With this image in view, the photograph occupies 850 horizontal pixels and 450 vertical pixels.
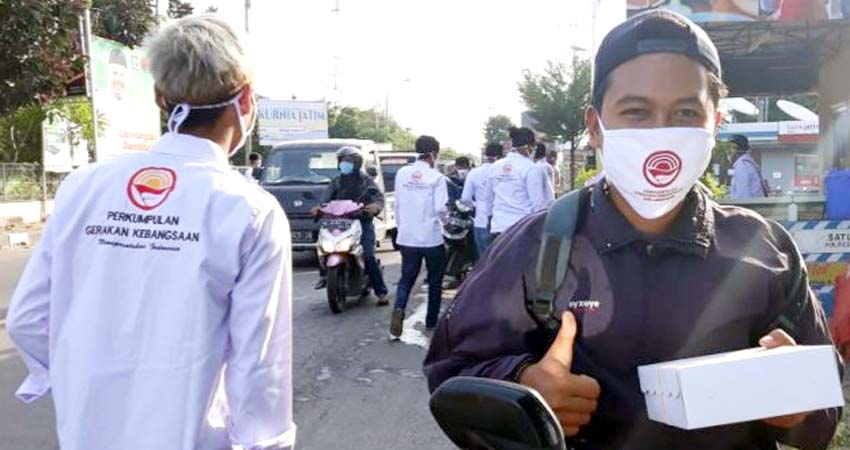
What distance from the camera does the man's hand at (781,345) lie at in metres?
1.47

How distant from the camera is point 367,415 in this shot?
17.9 ft

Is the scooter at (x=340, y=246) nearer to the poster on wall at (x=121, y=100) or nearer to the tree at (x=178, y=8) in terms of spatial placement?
the poster on wall at (x=121, y=100)

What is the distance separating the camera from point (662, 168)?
5.43ft

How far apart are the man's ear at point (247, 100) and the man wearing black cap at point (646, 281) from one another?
90 cm

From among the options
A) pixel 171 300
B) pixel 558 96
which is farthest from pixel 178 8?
pixel 171 300

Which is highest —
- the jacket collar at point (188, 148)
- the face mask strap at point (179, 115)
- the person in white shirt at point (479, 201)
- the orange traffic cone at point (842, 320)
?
the face mask strap at point (179, 115)

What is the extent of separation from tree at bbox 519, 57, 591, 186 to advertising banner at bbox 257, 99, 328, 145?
10.2 meters

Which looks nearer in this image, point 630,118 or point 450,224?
point 630,118

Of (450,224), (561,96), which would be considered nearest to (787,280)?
(450,224)

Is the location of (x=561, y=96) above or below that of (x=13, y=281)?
above

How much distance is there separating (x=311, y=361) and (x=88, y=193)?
16.3ft

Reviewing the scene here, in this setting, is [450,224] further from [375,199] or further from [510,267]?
[510,267]

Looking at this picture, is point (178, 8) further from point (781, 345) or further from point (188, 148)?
point (781, 345)

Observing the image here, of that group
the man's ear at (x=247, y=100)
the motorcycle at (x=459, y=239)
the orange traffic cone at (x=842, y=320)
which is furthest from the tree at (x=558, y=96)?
the man's ear at (x=247, y=100)
